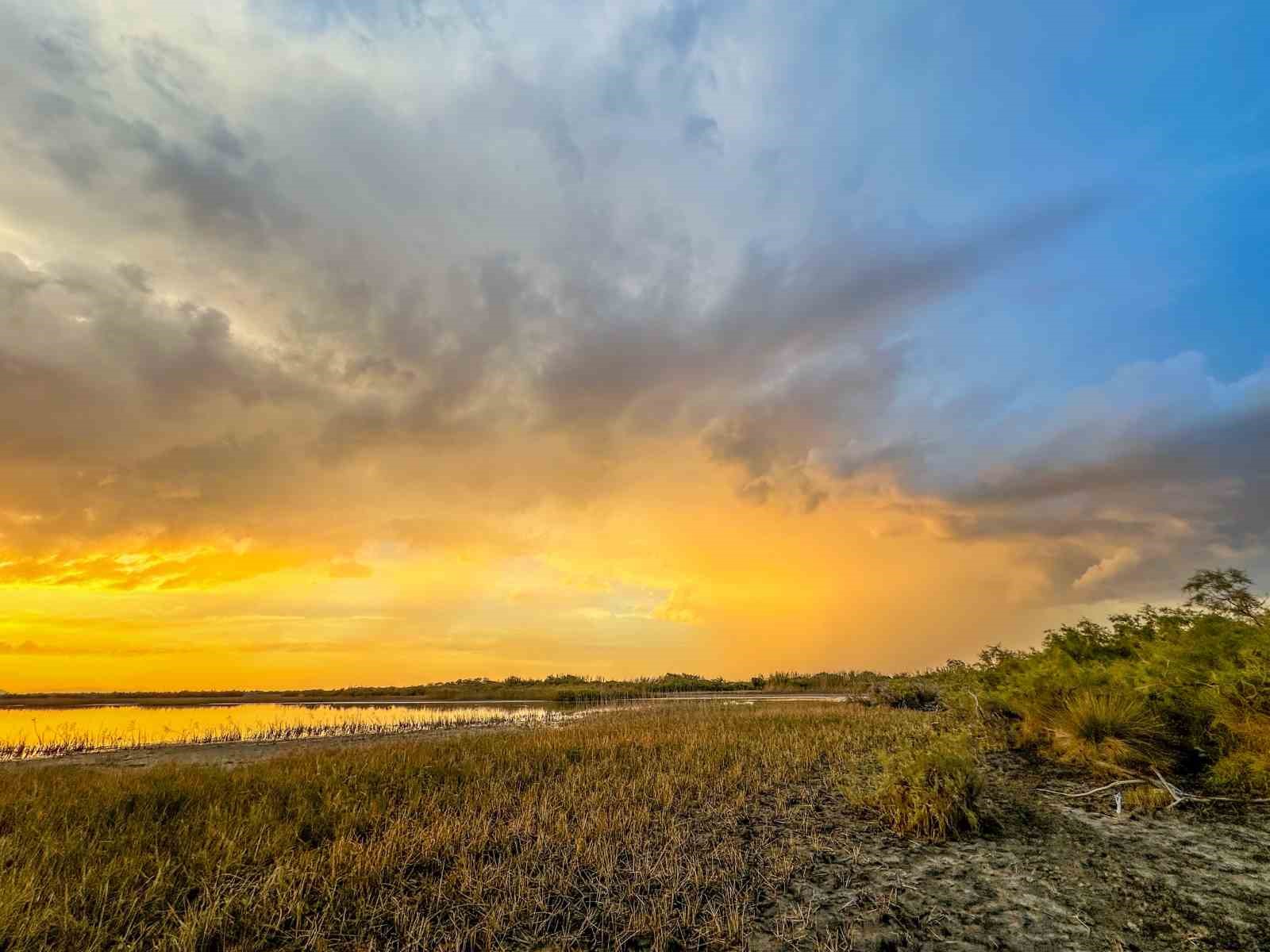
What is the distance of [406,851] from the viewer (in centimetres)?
846

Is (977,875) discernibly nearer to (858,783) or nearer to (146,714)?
(858,783)

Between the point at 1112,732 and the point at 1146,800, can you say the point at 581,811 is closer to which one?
the point at 1146,800

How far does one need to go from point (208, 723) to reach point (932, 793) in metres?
38.6

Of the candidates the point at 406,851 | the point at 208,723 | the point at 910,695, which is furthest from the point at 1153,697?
the point at 208,723

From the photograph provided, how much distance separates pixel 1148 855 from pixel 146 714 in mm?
54463

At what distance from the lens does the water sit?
24.4m

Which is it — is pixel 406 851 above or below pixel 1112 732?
below

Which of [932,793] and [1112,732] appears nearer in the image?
[932,793]

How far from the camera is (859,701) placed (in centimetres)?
3575

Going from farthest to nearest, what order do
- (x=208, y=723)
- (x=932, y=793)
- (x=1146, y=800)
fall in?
(x=208, y=723)
(x=1146, y=800)
(x=932, y=793)

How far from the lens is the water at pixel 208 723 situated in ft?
80.1

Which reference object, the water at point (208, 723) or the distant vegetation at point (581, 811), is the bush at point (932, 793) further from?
the water at point (208, 723)

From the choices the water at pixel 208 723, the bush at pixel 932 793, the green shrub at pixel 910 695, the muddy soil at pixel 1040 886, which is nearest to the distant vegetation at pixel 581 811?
the bush at pixel 932 793

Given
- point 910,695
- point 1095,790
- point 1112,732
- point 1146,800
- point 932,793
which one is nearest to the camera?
point 932,793
